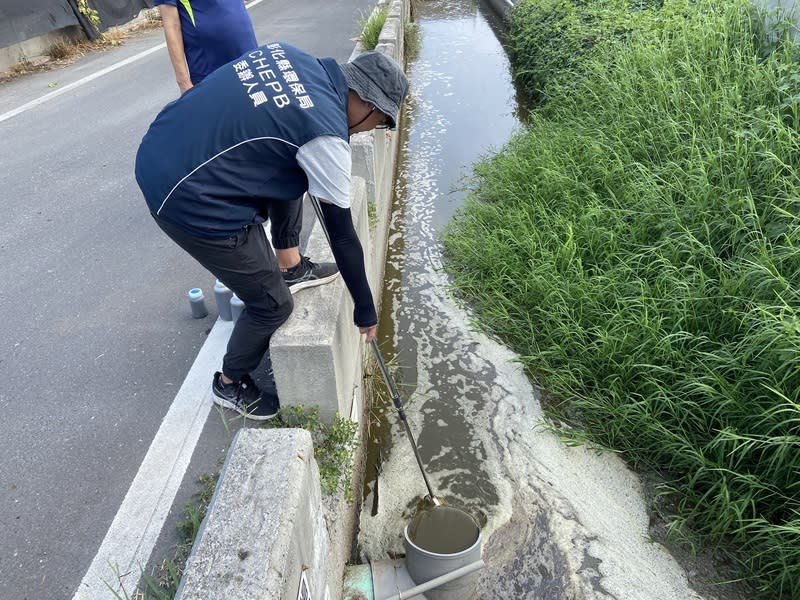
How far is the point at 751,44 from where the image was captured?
5094 mm

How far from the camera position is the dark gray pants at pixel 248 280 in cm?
225

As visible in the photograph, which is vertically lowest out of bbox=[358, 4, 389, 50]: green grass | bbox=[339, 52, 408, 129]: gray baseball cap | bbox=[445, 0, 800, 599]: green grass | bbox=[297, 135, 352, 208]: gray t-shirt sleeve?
bbox=[445, 0, 800, 599]: green grass

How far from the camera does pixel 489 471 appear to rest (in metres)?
3.29

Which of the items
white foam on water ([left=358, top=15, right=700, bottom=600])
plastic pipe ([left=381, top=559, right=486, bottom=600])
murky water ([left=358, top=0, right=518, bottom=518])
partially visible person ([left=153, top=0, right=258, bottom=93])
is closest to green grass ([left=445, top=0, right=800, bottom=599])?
white foam on water ([left=358, top=15, right=700, bottom=600])

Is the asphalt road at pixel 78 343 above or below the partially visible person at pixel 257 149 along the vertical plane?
below

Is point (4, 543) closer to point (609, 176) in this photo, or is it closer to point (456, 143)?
point (609, 176)

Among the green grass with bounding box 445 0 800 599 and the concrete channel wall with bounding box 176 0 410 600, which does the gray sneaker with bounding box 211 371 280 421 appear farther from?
the green grass with bounding box 445 0 800 599

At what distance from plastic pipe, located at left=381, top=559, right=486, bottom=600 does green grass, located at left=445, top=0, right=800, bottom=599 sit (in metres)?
1.16

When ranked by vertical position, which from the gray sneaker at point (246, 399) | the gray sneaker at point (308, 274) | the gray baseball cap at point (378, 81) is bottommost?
the gray sneaker at point (246, 399)

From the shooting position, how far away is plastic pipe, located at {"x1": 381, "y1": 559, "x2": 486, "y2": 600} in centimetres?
239

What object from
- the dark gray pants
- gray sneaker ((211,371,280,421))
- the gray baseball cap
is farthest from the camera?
gray sneaker ((211,371,280,421))

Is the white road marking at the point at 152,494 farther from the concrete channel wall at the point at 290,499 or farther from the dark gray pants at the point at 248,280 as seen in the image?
the concrete channel wall at the point at 290,499

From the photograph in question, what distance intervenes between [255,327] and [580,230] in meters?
2.89

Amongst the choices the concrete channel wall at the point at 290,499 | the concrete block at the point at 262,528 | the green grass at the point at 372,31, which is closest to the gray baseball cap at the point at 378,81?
the concrete channel wall at the point at 290,499
